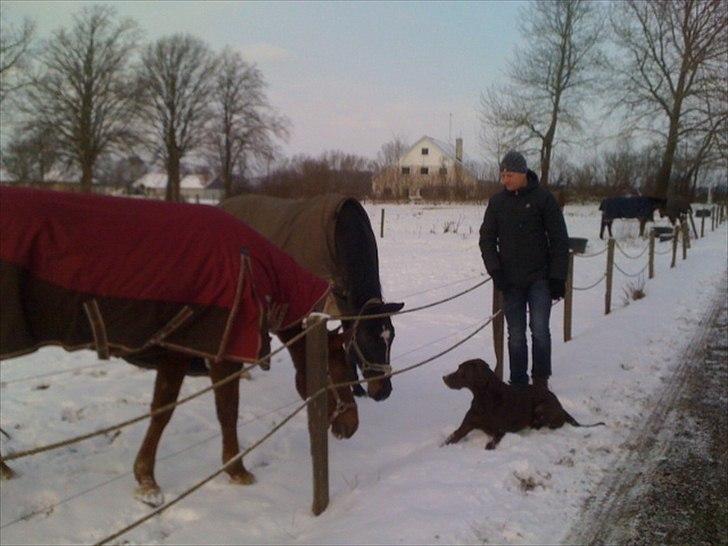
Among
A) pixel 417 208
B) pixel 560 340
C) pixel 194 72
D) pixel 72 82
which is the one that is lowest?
pixel 560 340

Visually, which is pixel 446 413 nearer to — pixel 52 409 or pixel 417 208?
pixel 52 409

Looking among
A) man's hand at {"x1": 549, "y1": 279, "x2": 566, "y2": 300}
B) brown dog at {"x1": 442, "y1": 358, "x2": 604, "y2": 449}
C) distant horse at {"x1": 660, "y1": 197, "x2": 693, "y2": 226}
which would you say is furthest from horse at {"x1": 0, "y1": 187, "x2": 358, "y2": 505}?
distant horse at {"x1": 660, "y1": 197, "x2": 693, "y2": 226}

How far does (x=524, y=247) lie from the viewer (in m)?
4.49

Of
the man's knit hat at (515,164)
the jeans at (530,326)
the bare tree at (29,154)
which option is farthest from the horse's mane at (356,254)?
the bare tree at (29,154)

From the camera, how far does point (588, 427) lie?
159 inches

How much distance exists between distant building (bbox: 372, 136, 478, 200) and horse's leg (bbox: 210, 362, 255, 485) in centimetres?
2216

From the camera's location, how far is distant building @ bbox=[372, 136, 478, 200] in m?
25.7

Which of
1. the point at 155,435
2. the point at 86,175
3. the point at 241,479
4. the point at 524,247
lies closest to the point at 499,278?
the point at 524,247

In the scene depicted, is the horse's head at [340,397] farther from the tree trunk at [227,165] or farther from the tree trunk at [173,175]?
the tree trunk at [227,165]

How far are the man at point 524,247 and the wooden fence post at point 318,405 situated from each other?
1929mm

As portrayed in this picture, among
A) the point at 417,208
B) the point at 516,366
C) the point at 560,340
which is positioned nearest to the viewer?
the point at 516,366

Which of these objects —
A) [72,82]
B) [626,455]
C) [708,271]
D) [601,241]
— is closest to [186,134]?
[72,82]

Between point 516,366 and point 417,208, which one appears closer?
point 516,366

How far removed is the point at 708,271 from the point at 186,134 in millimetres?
37824
